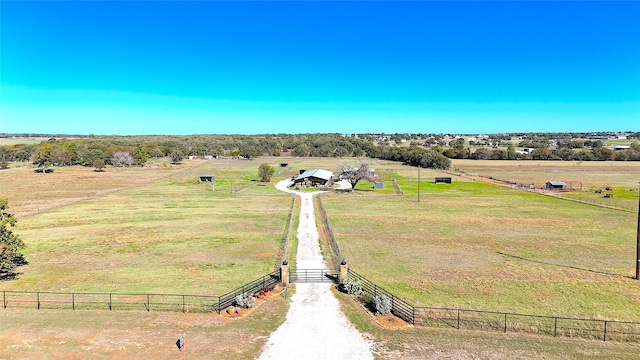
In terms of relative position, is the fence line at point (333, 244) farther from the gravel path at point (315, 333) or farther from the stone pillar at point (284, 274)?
the stone pillar at point (284, 274)

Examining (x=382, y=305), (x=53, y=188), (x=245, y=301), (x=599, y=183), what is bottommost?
(x=245, y=301)

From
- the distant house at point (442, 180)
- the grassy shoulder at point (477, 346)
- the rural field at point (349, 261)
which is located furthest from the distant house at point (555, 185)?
the grassy shoulder at point (477, 346)

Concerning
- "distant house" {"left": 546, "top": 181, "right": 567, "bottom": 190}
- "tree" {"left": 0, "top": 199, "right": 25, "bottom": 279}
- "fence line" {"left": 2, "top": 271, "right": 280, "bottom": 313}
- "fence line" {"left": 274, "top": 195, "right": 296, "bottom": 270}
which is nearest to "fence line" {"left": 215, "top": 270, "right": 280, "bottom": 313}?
"fence line" {"left": 2, "top": 271, "right": 280, "bottom": 313}

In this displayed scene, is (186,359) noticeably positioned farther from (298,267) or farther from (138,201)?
(138,201)

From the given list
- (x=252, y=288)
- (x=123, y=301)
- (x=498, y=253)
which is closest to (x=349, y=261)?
(x=252, y=288)

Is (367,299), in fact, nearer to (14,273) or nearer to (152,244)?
(152,244)

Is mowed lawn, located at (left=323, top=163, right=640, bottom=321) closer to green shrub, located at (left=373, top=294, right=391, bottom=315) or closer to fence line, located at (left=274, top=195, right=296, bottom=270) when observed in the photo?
green shrub, located at (left=373, top=294, right=391, bottom=315)
